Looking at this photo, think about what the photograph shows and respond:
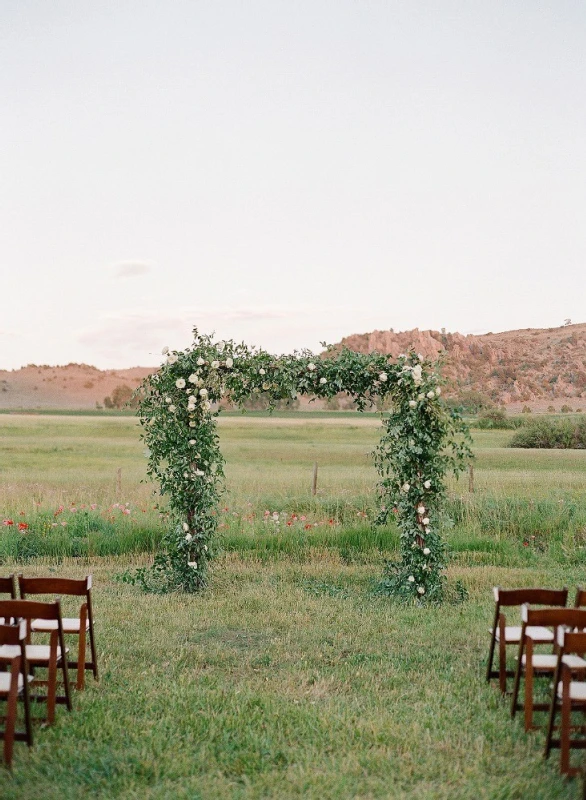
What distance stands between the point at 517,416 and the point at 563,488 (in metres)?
39.6

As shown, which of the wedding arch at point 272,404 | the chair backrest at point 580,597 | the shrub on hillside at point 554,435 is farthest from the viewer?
the shrub on hillside at point 554,435

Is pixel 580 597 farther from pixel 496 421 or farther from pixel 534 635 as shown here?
pixel 496 421

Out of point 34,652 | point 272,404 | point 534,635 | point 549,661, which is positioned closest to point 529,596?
point 534,635

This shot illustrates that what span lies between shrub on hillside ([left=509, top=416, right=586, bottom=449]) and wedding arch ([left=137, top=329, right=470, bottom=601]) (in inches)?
1640

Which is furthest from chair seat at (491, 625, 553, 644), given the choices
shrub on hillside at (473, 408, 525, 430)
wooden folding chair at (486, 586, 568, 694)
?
shrub on hillside at (473, 408, 525, 430)

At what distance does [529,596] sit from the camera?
750 centimetres

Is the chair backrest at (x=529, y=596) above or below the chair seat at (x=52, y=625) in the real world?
above

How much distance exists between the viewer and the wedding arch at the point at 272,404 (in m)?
11.7

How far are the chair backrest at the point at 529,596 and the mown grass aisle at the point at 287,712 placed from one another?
892mm

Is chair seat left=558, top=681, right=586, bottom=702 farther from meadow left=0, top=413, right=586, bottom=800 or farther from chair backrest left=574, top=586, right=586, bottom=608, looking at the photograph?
chair backrest left=574, top=586, right=586, bottom=608

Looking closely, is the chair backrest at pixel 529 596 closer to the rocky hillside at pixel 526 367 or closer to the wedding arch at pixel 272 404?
the wedding arch at pixel 272 404

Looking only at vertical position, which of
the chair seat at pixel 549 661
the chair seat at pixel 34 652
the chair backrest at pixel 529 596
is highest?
the chair backrest at pixel 529 596

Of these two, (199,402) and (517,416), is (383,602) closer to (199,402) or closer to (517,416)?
(199,402)

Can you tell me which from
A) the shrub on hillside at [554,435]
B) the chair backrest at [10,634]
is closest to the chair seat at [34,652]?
the chair backrest at [10,634]
